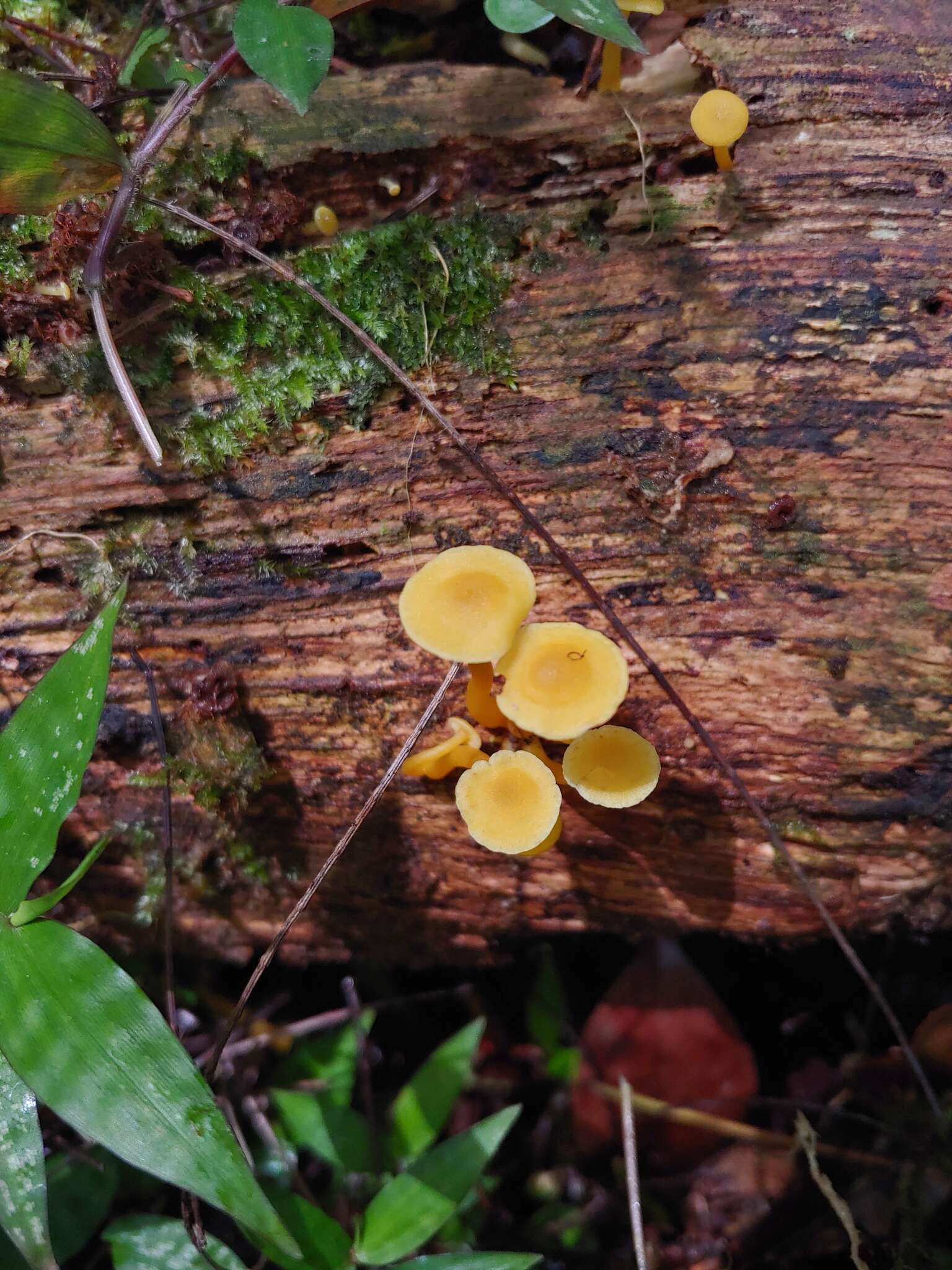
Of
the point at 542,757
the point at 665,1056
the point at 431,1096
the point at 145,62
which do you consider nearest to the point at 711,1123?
the point at 665,1056

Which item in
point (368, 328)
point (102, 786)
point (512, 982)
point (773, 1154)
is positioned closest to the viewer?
point (368, 328)

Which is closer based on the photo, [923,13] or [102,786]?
[923,13]

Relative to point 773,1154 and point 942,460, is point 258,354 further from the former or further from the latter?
point 773,1154

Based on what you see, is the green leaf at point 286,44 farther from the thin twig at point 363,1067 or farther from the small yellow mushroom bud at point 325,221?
the thin twig at point 363,1067

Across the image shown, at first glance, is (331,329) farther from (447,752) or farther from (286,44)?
(447,752)

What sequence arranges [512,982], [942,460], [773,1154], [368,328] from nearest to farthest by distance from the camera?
1. [942,460]
2. [368,328]
3. [773,1154]
4. [512,982]

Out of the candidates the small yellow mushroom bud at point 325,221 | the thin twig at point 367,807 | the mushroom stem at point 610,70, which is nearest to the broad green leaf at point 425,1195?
the thin twig at point 367,807

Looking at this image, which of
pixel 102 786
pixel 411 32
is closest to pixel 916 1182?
pixel 102 786

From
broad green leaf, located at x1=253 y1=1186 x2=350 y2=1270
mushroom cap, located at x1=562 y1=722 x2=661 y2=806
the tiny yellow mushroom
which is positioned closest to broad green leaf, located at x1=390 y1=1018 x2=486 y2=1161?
broad green leaf, located at x1=253 y1=1186 x2=350 y2=1270
